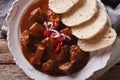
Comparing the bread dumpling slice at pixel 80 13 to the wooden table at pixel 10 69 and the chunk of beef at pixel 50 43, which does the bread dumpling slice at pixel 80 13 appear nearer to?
the chunk of beef at pixel 50 43

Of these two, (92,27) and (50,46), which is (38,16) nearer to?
(50,46)

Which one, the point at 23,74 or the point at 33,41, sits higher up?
the point at 33,41

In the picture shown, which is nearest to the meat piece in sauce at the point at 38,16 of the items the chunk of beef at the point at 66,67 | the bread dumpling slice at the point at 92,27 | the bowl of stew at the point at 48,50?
the bowl of stew at the point at 48,50

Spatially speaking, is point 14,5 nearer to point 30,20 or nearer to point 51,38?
point 30,20

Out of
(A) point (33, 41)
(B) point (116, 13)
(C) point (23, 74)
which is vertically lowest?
(C) point (23, 74)

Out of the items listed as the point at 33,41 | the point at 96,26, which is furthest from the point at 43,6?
the point at 96,26

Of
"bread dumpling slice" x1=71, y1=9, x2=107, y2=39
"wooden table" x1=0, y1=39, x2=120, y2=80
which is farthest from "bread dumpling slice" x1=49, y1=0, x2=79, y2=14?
"wooden table" x1=0, y1=39, x2=120, y2=80

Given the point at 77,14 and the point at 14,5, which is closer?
the point at 77,14

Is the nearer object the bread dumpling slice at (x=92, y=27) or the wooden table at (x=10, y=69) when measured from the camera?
the bread dumpling slice at (x=92, y=27)
